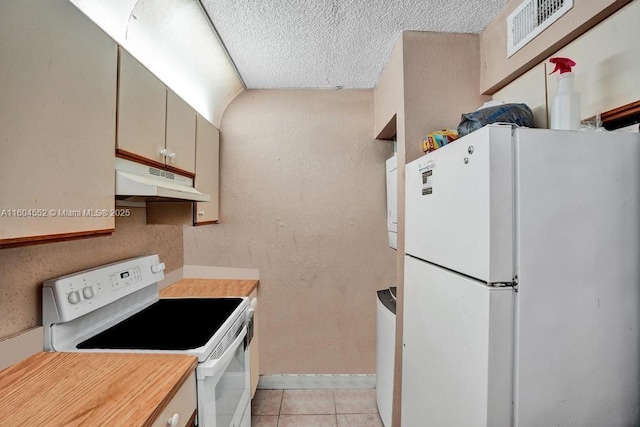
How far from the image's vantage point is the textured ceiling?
1.44m

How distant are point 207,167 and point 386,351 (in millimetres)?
1712

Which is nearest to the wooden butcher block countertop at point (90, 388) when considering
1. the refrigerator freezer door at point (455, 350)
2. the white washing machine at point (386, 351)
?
the refrigerator freezer door at point (455, 350)

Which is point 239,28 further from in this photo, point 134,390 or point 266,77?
point 134,390

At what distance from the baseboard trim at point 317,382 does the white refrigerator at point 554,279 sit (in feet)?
5.39

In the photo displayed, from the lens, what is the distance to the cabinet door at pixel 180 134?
5.04 feet

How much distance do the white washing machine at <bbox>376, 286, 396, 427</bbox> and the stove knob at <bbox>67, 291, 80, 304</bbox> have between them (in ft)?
4.99

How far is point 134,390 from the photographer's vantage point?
0.89 meters

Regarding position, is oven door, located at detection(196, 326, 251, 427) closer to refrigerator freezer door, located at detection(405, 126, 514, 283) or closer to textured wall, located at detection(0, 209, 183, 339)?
textured wall, located at detection(0, 209, 183, 339)

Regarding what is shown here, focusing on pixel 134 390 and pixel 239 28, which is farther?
pixel 239 28

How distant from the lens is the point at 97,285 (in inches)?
50.6

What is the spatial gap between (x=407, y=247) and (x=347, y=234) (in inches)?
38.4

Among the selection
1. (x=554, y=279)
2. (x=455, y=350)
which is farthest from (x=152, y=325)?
(x=554, y=279)

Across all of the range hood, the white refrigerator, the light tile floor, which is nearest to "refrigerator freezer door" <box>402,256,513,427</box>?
the white refrigerator

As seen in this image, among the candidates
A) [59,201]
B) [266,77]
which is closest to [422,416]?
[59,201]
